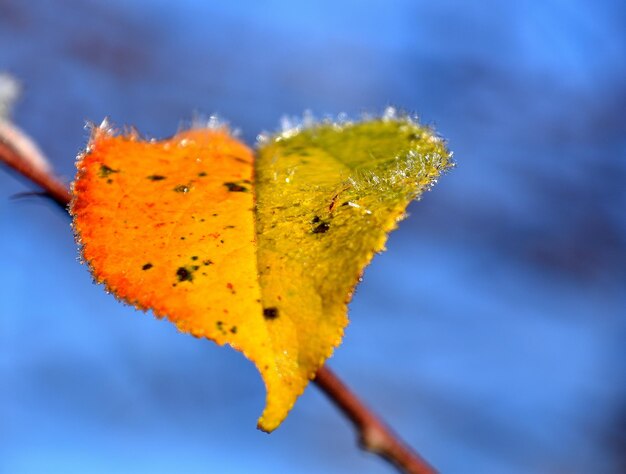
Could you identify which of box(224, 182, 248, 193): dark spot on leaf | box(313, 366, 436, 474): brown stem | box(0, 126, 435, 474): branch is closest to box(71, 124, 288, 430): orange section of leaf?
box(224, 182, 248, 193): dark spot on leaf

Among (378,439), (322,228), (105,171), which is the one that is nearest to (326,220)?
(322,228)

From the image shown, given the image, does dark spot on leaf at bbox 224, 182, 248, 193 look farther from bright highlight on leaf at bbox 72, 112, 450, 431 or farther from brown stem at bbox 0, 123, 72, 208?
brown stem at bbox 0, 123, 72, 208

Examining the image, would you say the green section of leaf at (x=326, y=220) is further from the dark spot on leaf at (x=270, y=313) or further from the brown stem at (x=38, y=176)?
the brown stem at (x=38, y=176)

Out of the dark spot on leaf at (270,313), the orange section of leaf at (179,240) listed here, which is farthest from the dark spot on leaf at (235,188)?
the dark spot on leaf at (270,313)

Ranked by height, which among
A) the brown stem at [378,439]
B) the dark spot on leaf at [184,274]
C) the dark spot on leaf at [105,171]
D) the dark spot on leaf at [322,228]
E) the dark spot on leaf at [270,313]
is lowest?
the dark spot on leaf at [184,274]

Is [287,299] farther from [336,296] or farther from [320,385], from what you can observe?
A: [320,385]

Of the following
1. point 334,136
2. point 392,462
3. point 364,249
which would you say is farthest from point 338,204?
point 392,462
